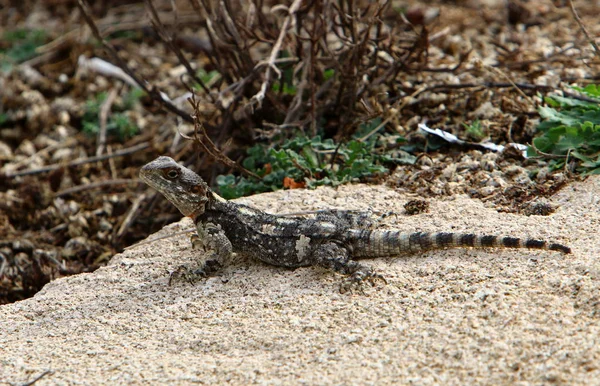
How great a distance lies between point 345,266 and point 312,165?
177 centimetres

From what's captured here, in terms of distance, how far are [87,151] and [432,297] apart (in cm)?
598

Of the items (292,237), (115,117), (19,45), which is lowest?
(115,117)

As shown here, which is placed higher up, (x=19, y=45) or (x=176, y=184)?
(x=19, y=45)

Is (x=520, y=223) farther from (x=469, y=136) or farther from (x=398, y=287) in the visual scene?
(x=469, y=136)

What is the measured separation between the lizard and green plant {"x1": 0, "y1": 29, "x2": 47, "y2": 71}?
613 cm

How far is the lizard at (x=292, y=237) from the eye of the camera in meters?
4.59

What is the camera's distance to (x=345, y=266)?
4652 millimetres

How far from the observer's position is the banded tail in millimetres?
4402

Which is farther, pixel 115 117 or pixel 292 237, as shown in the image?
pixel 115 117

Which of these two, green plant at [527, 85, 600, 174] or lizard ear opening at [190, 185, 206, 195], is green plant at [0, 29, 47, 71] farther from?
green plant at [527, 85, 600, 174]

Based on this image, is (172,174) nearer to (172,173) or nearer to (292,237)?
(172,173)

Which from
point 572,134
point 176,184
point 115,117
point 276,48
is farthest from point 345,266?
point 115,117

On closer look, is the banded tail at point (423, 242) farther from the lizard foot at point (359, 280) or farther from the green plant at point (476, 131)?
the green plant at point (476, 131)

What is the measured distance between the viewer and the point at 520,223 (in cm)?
493
